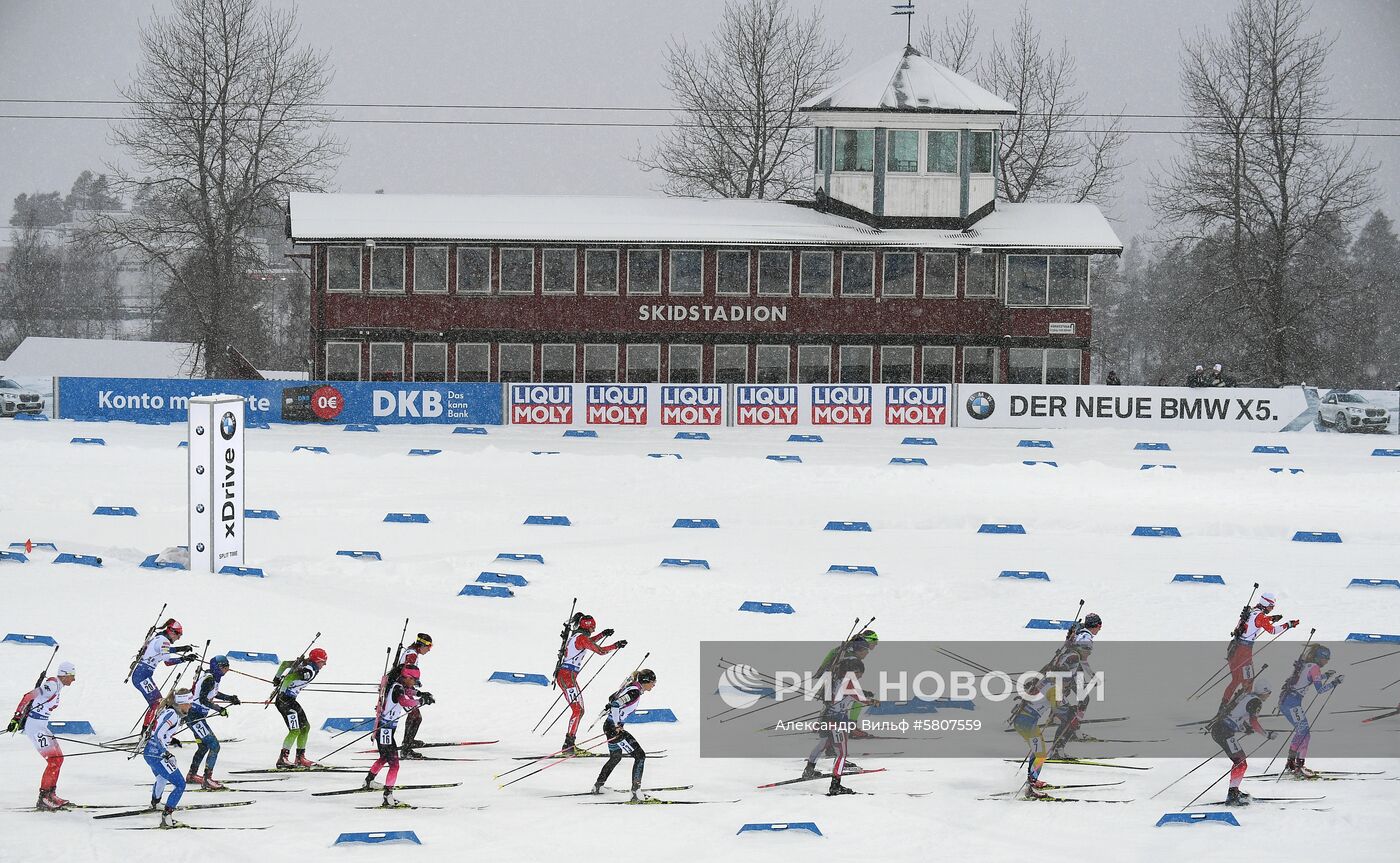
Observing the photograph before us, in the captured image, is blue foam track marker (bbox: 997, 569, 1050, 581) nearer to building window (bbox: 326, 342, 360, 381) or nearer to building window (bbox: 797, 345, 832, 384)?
building window (bbox: 797, 345, 832, 384)

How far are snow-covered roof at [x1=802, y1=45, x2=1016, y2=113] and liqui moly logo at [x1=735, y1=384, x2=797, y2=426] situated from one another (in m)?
12.5

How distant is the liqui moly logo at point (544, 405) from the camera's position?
4434 centimetres

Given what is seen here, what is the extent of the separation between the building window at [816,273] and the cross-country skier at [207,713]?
120ft

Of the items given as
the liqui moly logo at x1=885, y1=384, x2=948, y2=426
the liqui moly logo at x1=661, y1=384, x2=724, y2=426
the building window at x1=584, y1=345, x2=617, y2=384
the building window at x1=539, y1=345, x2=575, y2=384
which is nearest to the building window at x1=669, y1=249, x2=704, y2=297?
the building window at x1=584, y1=345, x2=617, y2=384

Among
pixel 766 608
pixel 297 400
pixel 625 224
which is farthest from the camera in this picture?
pixel 625 224

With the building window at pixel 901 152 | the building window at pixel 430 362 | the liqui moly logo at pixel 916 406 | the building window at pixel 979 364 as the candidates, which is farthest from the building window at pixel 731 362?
the building window at pixel 430 362

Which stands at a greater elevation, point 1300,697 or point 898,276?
point 898,276

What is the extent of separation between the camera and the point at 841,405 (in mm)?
44938

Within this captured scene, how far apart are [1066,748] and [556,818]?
608 centimetres

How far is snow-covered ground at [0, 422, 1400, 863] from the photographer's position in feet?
46.9

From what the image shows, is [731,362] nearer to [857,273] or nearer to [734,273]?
[734,273]

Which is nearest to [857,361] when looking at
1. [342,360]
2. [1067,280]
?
[1067,280]

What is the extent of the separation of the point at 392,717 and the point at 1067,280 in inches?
1559

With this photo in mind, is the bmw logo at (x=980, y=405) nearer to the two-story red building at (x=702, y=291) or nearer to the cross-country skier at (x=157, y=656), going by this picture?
the two-story red building at (x=702, y=291)
